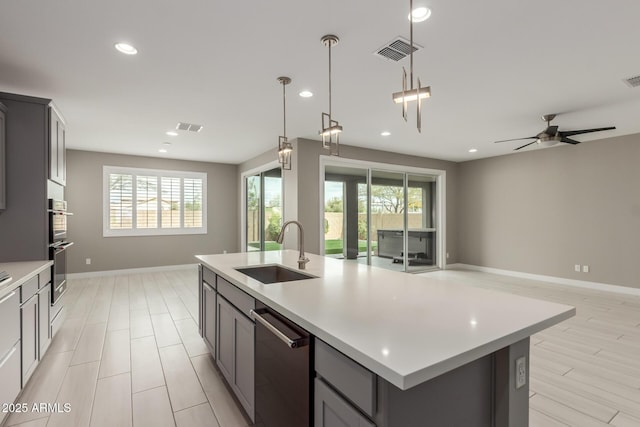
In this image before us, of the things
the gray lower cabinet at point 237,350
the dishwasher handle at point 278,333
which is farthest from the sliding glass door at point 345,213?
the dishwasher handle at point 278,333

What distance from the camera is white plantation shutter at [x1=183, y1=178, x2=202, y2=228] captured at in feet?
24.7

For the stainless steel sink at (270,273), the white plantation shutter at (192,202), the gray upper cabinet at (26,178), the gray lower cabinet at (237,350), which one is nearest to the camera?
the gray lower cabinet at (237,350)

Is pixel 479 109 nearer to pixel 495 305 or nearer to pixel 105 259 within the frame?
pixel 495 305

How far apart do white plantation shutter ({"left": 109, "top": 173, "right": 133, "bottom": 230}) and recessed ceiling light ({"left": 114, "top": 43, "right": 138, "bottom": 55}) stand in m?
4.98

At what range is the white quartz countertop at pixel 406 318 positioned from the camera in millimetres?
922

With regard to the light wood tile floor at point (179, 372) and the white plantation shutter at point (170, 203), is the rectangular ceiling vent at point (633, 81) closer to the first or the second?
the light wood tile floor at point (179, 372)

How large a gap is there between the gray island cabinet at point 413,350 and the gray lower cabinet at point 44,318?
2.14 metres

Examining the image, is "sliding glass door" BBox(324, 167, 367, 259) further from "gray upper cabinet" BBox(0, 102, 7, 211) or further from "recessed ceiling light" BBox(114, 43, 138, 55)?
"gray upper cabinet" BBox(0, 102, 7, 211)

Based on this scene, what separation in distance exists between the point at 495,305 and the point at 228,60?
106 inches

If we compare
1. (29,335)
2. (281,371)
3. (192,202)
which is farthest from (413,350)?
(192,202)

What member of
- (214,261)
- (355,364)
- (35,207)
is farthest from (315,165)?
(355,364)

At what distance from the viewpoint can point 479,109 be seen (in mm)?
4070

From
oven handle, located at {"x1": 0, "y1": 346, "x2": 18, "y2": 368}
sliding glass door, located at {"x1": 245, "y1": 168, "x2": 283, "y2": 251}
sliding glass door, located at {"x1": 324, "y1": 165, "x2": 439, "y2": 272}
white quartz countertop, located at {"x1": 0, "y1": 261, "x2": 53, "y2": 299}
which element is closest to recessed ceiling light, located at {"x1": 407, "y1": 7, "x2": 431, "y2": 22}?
white quartz countertop, located at {"x1": 0, "y1": 261, "x2": 53, "y2": 299}

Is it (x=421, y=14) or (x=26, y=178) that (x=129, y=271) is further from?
(x=421, y=14)
